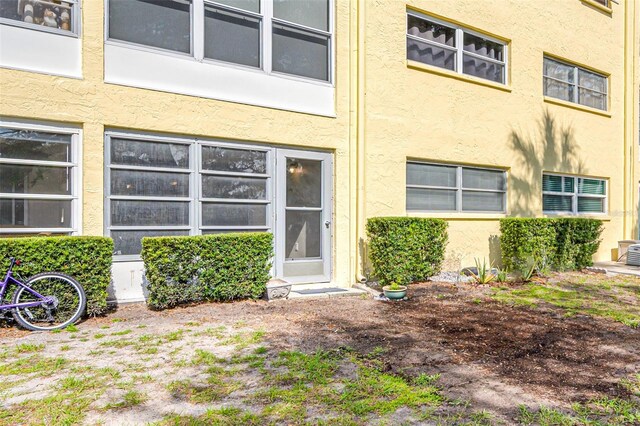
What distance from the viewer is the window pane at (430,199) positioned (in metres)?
9.16

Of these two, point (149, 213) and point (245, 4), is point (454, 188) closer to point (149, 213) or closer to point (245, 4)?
point (245, 4)

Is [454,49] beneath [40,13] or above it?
above

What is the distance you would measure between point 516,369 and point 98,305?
5.09 m

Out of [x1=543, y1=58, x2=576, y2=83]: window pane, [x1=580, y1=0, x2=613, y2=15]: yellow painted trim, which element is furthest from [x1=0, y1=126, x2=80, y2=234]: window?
[x1=580, y1=0, x2=613, y2=15]: yellow painted trim

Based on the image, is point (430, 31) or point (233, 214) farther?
point (430, 31)

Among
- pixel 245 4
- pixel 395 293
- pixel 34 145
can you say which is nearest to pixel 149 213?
pixel 34 145

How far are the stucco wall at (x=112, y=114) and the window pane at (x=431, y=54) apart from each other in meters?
1.90

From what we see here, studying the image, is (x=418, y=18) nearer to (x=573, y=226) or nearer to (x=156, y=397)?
(x=573, y=226)

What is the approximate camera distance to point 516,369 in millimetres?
3859

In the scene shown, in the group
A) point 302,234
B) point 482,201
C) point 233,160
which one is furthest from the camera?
point 482,201

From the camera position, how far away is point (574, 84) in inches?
474

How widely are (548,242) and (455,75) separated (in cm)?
432

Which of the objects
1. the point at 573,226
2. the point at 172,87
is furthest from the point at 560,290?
the point at 172,87

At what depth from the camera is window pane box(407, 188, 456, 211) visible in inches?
361
